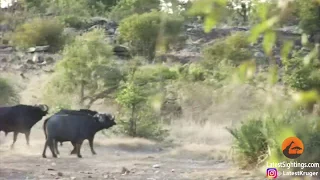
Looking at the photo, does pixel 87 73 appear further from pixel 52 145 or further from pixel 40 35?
pixel 40 35

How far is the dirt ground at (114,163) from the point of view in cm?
938

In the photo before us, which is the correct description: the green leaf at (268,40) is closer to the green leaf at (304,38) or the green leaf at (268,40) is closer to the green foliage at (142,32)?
the green leaf at (304,38)

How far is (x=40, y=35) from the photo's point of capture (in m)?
29.1

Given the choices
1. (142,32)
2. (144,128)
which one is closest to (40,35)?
(142,32)

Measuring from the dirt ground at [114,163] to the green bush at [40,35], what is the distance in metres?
15.0

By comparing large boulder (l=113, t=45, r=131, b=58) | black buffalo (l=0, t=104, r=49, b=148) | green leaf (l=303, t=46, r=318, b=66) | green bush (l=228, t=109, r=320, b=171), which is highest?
large boulder (l=113, t=45, r=131, b=58)

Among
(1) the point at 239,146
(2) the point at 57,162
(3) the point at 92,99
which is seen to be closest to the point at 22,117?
(2) the point at 57,162

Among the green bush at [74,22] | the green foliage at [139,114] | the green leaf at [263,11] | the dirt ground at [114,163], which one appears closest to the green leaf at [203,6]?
the green leaf at [263,11]

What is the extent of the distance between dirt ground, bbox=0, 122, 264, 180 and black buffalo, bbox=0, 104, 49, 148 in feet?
1.15

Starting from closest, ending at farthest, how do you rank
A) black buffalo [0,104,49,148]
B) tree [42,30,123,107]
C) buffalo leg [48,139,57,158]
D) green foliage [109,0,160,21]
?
buffalo leg [48,139,57,158], black buffalo [0,104,49,148], tree [42,30,123,107], green foliage [109,0,160,21]

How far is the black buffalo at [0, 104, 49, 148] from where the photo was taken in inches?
503

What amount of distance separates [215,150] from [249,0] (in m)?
11.5

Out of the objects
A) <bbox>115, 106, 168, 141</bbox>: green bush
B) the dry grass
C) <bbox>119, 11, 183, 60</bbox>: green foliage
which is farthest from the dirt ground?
<bbox>119, 11, 183, 60</bbox>: green foliage

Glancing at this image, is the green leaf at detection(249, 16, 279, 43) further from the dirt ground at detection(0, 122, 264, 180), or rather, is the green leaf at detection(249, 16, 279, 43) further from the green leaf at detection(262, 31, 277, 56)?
the dirt ground at detection(0, 122, 264, 180)
